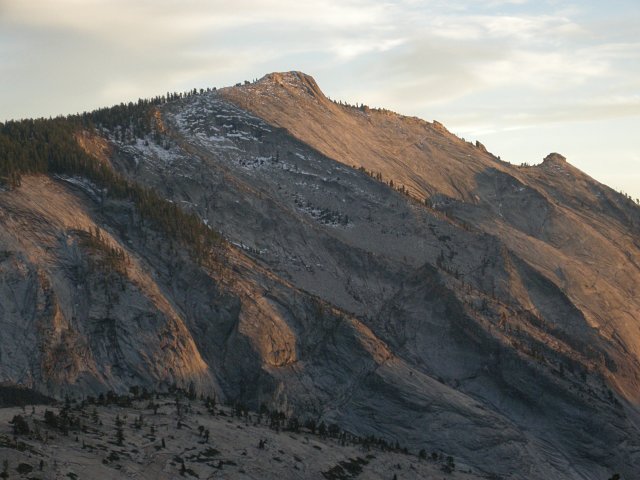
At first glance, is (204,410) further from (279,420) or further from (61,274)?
(61,274)

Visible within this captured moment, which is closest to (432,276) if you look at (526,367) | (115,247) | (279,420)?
(526,367)

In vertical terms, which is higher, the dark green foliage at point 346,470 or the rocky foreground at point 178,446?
the rocky foreground at point 178,446

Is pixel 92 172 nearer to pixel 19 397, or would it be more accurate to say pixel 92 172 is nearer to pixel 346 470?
pixel 19 397

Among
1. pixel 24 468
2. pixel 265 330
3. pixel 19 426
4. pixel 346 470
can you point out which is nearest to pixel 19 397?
pixel 346 470

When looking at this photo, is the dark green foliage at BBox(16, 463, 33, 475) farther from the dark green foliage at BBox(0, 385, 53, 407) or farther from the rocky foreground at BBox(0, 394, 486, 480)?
the dark green foliage at BBox(0, 385, 53, 407)

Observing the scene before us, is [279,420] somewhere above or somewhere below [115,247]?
below

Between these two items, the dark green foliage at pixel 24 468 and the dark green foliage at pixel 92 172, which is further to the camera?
the dark green foliage at pixel 92 172

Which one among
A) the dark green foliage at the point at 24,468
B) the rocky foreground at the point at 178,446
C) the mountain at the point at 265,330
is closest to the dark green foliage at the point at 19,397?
the mountain at the point at 265,330

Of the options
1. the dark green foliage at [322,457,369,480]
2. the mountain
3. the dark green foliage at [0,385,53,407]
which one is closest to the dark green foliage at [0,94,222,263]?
the mountain

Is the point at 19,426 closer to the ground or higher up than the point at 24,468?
higher up

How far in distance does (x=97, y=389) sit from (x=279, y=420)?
2497 cm

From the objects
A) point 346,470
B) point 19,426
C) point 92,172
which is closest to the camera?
point 19,426

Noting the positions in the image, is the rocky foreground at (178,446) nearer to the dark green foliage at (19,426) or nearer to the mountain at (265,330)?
the dark green foliage at (19,426)

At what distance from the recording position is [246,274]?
586 feet
